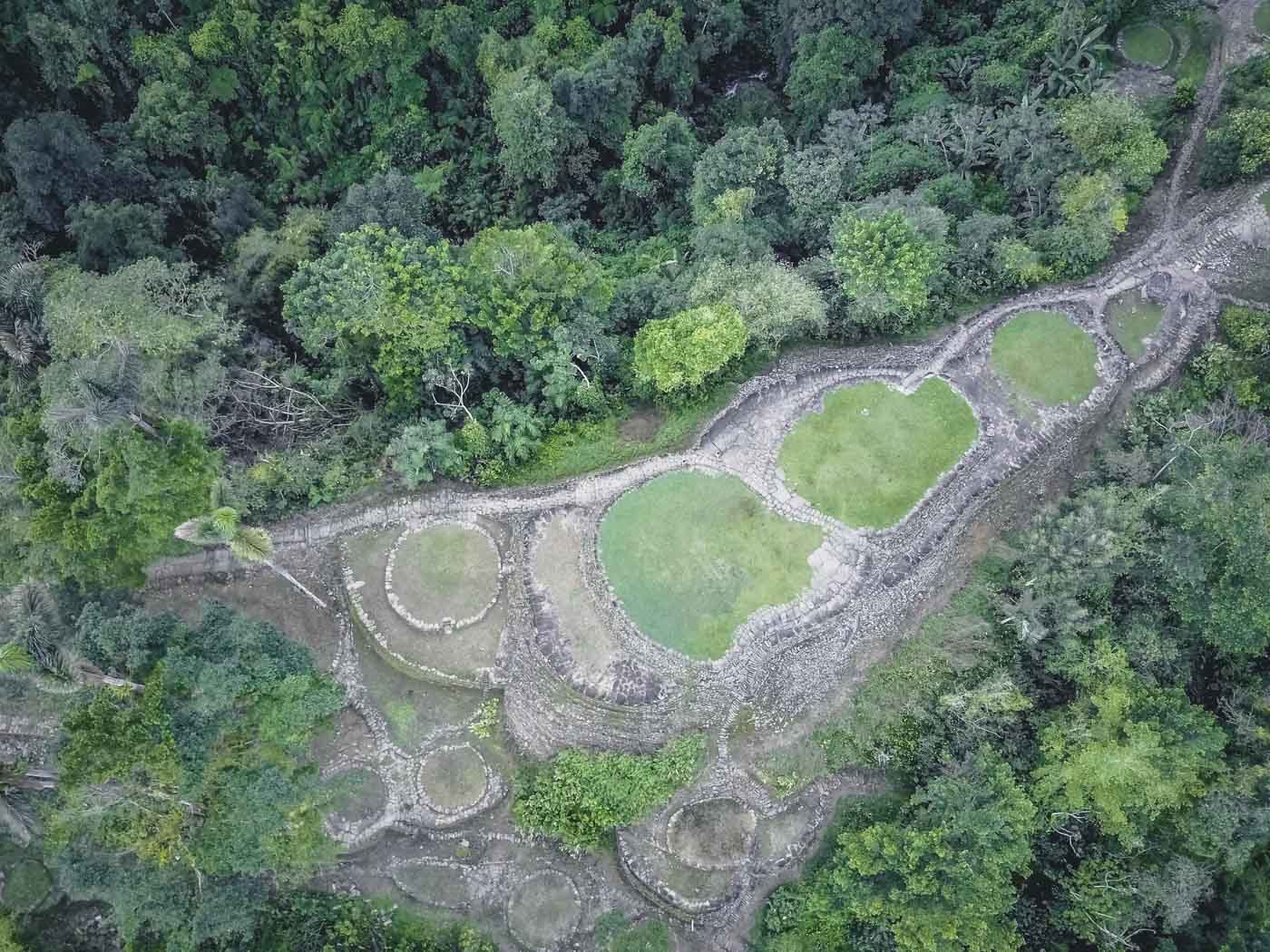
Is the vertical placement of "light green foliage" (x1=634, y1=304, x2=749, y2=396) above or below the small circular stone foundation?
above

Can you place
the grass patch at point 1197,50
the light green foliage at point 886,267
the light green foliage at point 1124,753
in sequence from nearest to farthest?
the light green foliage at point 1124,753
the light green foliage at point 886,267
the grass patch at point 1197,50

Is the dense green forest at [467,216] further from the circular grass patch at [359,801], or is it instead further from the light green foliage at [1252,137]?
the circular grass patch at [359,801]

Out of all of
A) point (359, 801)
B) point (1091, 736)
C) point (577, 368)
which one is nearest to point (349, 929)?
point (359, 801)

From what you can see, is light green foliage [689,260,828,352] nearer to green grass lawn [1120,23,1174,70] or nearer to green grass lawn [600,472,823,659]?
green grass lawn [600,472,823,659]

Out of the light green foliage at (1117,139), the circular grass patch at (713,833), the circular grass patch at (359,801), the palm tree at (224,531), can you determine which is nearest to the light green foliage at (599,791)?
the circular grass patch at (713,833)

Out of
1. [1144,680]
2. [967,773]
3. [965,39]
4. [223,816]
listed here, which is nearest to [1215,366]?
[1144,680]

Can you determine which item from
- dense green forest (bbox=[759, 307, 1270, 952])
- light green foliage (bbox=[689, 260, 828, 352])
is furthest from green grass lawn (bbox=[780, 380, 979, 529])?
dense green forest (bbox=[759, 307, 1270, 952])

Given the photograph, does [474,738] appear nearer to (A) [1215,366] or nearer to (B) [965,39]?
(A) [1215,366]

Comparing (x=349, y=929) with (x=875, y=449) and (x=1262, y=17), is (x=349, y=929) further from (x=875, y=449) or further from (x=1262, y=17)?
(x=1262, y=17)
